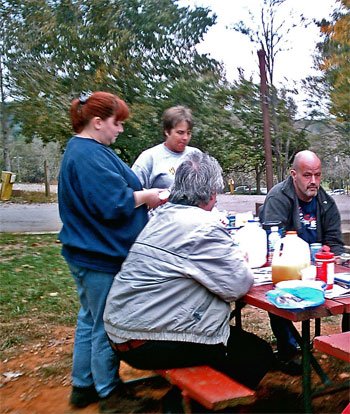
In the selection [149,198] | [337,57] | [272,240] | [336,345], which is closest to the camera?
[336,345]

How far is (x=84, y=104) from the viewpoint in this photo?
2469mm

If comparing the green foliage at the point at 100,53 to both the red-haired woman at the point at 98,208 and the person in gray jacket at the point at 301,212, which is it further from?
the red-haired woman at the point at 98,208


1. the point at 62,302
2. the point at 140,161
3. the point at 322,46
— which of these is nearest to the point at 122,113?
the point at 140,161

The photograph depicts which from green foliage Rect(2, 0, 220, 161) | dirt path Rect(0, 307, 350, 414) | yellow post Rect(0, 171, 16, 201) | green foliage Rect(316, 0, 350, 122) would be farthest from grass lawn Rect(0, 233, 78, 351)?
yellow post Rect(0, 171, 16, 201)

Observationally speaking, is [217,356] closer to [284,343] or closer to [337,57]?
[284,343]

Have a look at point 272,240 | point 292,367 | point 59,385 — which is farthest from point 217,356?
point 59,385

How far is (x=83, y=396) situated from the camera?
2.64 meters

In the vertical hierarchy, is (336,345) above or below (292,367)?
above

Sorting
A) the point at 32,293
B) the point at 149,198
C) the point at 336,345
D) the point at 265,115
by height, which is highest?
the point at 265,115

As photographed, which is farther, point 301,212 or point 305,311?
point 301,212

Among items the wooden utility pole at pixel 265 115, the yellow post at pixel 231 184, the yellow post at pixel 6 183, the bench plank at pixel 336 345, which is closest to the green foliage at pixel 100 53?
the wooden utility pole at pixel 265 115

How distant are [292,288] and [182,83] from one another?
26.1 ft

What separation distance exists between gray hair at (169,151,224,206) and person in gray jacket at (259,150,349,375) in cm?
100

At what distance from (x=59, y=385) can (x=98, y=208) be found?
4.00 ft
